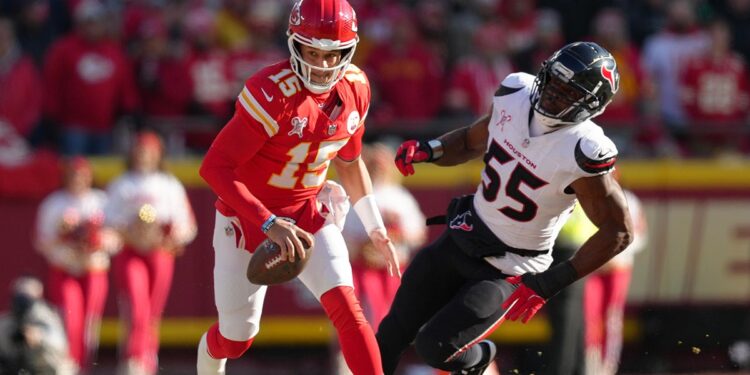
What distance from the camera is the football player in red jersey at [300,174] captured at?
6.18 meters

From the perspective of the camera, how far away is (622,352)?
38.3ft

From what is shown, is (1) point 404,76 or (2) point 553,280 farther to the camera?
(1) point 404,76

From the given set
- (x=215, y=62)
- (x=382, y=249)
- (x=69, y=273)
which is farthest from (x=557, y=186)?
(x=215, y=62)

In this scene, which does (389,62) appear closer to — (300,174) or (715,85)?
(715,85)

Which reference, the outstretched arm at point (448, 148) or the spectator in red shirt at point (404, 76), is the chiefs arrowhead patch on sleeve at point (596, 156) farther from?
the spectator in red shirt at point (404, 76)

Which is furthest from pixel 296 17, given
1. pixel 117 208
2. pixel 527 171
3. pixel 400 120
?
pixel 400 120

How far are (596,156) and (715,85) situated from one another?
21.3ft

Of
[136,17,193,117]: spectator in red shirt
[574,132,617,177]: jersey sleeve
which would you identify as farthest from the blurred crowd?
[574,132,617,177]: jersey sleeve

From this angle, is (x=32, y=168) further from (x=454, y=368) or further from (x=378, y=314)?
(x=454, y=368)

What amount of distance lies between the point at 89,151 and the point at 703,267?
5.13 m

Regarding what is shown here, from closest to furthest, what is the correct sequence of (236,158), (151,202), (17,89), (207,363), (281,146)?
(236,158), (281,146), (207,363), (151,202), (17,89)

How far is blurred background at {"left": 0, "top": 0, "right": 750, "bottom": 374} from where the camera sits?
436 inches

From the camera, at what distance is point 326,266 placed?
634cm

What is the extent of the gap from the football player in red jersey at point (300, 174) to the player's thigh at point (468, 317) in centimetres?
32
